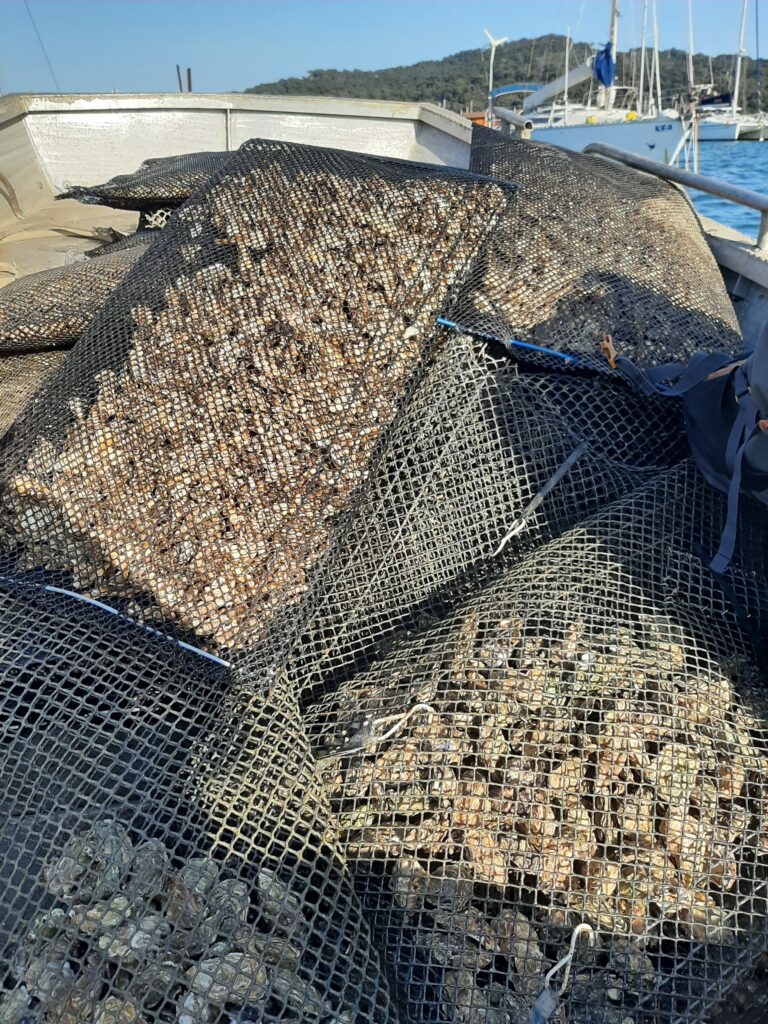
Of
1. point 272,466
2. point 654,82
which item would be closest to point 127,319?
point 272,466

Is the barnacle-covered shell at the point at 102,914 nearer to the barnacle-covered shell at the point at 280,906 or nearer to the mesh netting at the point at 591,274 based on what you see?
the barnacle-covered shell at the point at 280,906

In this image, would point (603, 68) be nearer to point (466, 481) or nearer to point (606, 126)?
point (606, 126)

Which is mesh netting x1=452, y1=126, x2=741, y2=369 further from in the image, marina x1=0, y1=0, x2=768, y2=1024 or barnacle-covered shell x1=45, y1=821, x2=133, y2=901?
barnacle-covered shell x1=45, y1=821, x2=133, y2=901

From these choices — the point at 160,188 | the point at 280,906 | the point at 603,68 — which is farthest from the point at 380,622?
the point at 603,68

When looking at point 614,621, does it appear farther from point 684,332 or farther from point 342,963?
point 684,332

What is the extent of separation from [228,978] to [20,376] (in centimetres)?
203

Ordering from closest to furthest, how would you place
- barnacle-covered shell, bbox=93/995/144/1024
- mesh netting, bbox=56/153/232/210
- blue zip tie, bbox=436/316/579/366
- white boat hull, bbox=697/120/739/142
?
1. barnacle-covered shell, bbox=93/995/144/1024
2. blue zip tie, bbox=436/316/579/366
3. mesh netting, bbox=56/153/232/210
4. white boat hull, bbox=697/120/739/142

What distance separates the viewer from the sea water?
14070 mm

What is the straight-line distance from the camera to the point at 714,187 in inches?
129

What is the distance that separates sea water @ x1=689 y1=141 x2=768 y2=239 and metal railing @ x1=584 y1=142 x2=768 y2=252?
877cm

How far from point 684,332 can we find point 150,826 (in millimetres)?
2074

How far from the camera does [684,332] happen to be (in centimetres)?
240

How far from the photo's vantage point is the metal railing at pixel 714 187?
314cm

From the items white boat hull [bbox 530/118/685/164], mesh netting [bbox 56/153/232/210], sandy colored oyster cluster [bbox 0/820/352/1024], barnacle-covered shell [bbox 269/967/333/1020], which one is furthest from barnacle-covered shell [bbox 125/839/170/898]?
white boat hull [bbox 530/118/685/164]
